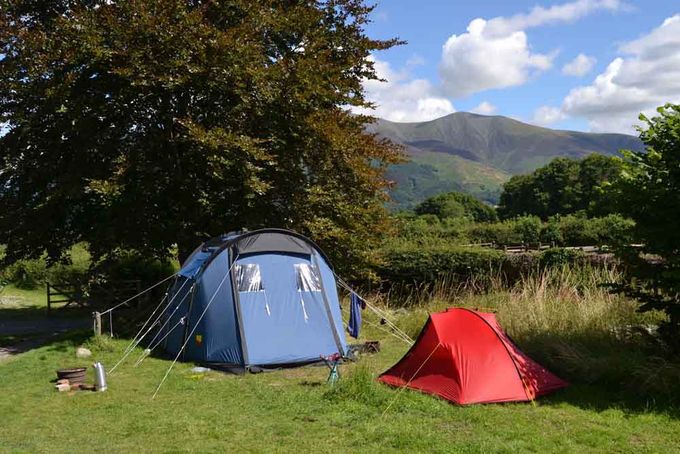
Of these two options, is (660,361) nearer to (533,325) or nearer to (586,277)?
(533,325)

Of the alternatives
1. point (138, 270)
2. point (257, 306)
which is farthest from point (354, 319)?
point (138, 270)

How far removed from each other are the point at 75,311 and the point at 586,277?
15730 millimetres

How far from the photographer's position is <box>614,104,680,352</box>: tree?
7.25 m

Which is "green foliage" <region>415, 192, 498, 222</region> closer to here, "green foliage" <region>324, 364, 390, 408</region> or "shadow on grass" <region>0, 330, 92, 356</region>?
"shadow on grass" <region>0, 330, 92, 356</region>

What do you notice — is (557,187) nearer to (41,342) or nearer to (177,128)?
(177,128)

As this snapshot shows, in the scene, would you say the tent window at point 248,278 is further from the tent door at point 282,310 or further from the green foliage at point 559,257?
the green foliage at point 559,257

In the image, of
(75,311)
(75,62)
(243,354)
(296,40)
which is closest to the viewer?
(243,354)

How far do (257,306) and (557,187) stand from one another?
9109 cm

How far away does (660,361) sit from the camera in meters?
7.43

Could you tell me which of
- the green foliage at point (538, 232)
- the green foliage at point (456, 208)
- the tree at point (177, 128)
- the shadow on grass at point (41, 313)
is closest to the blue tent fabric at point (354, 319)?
the tree at point (177, 128)

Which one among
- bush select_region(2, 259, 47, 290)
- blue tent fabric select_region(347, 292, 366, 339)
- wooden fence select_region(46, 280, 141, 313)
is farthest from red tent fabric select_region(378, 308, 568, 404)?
bush select_region(2, 259, 47, 290)

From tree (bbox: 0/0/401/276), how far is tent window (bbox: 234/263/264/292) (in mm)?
2187

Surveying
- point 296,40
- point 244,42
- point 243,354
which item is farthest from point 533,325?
point 296,40

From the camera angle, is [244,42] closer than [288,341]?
No
